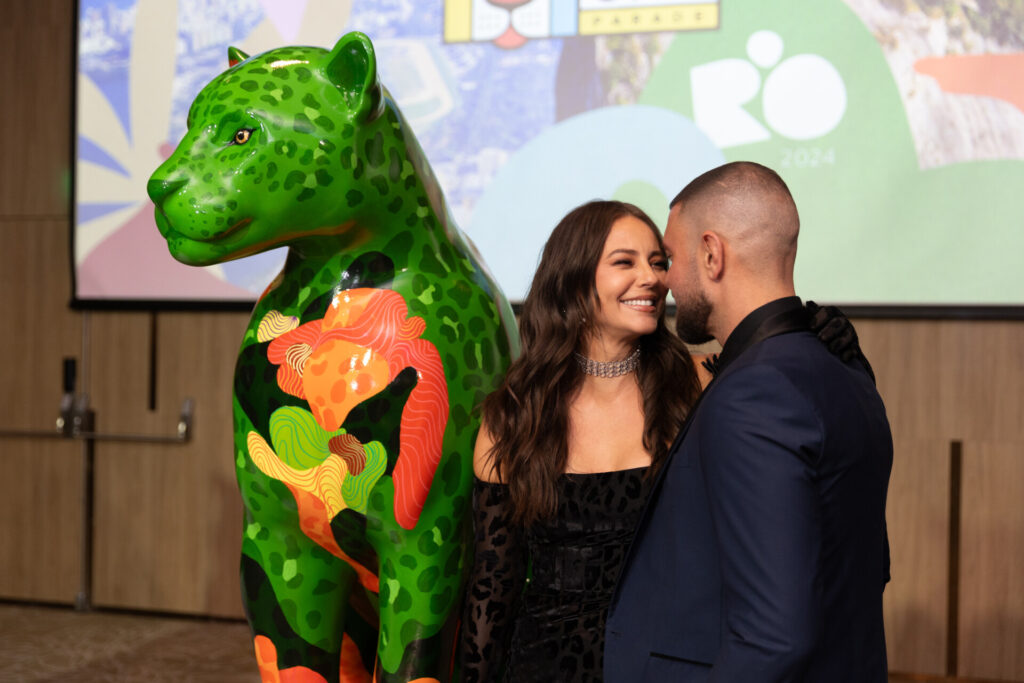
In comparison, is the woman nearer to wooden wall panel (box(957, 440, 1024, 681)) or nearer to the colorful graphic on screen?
the colorful graphic on screen

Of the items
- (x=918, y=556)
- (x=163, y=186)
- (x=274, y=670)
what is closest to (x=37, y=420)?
(x=274, y=670)

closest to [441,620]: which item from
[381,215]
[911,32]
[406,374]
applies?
[406,374]

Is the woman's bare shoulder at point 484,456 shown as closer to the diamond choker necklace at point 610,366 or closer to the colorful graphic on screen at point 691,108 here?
the diamond choker necklace at point 610,366

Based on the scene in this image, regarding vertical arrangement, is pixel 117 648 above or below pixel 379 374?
below

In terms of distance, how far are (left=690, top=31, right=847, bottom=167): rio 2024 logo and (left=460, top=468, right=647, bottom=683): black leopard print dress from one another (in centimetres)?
188

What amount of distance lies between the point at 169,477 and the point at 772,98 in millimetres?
2569

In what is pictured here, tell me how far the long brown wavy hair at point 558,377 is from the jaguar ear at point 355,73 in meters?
0.37

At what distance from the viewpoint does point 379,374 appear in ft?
4.62

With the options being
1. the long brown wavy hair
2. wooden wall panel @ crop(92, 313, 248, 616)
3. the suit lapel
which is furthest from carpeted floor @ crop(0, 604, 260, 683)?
the suit lapel

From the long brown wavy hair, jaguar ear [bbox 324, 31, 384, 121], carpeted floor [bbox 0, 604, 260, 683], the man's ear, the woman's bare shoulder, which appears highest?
jaguar ear [bbox 324, 31, 384, 121]

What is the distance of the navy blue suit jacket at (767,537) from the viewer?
3.05 ft

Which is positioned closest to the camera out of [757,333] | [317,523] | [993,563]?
[757,333]

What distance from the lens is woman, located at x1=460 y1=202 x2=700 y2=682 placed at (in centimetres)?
143

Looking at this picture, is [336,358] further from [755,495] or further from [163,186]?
[755,495]
